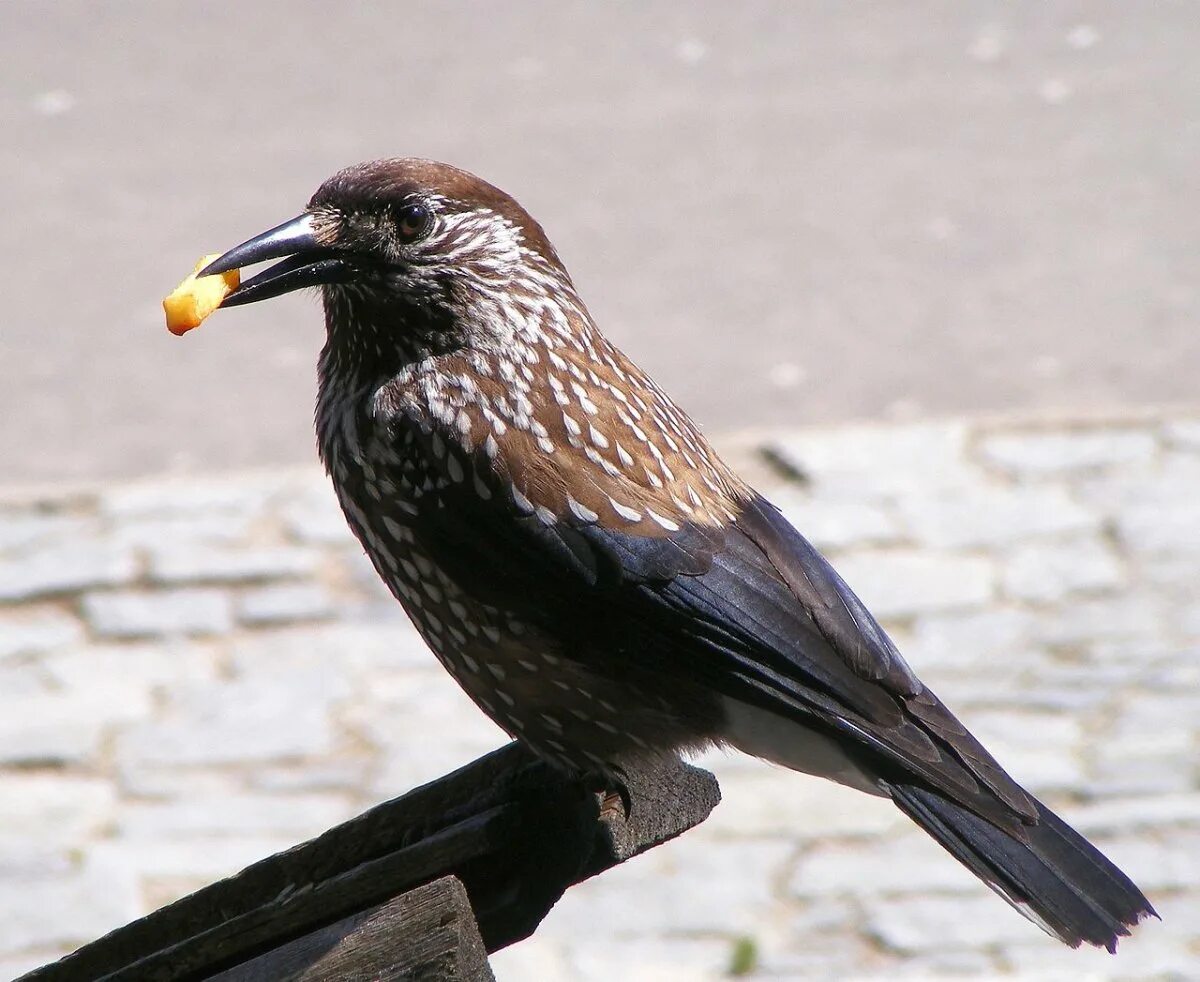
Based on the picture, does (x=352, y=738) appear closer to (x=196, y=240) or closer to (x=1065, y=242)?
(x=196, y=240)

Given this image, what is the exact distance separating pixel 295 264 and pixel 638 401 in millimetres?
585

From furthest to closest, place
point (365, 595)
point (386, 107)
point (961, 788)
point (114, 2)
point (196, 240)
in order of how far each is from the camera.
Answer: point (114, 2) < point (386, 107) < point (196, 240) < point (365, 595) < point (961, 788)

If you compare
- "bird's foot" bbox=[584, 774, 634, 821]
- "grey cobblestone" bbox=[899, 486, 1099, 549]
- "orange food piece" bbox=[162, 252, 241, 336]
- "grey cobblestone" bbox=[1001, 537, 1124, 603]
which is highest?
"grey cobblestone" bbox=[899, 486, 1099, 549]

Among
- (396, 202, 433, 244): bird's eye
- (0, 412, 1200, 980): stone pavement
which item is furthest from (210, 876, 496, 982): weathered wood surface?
(0, 412, 1200, 980): stone pavement

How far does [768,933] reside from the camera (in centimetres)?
504

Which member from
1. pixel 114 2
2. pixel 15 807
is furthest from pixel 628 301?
pixel 114 2

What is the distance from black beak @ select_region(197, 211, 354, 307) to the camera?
287cm

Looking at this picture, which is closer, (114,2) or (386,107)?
(386,107)

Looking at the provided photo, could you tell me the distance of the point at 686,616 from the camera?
3.01 metres

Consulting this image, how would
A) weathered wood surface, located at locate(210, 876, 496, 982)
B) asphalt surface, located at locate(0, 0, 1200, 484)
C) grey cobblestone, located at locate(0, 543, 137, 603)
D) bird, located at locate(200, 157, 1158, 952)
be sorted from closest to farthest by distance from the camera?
weathered wood surface, located at locate(210, 876, 496, 982) → bird, located at locate(200, 157, 1158, 952) → grey cobblestone, located at locate(0, 543, 137, 603) → asphalt surface, located at locate(0, 0, 1200, 484)

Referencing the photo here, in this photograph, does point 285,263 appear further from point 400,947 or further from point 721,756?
point 721,756

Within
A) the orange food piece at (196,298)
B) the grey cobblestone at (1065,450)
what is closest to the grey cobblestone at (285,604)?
the grey cobblestone at (1065,450)

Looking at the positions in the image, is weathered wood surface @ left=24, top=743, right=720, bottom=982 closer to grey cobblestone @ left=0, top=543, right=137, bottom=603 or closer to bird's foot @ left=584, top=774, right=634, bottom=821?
bird's foot @ left=584, top=774, right=634, bottom=821

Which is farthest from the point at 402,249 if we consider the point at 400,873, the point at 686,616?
the point at 400,873
